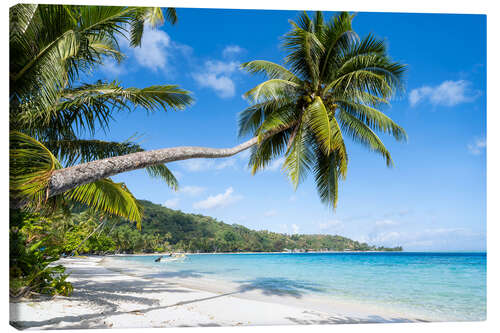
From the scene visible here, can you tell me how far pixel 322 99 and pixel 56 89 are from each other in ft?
11.6

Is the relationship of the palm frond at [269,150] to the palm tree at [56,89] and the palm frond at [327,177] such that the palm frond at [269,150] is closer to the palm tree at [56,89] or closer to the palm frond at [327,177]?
the palm frond at [327,177]

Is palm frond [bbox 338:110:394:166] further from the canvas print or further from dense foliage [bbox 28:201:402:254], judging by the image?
dense foliage [bbox 28:201:402:254]

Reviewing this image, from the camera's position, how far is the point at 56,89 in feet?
7.71

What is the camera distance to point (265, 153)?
521cm

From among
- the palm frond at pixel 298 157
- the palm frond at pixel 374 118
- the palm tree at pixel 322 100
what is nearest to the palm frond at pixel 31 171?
the palm tree at pixel 322 100

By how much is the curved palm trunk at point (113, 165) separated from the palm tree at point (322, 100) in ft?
2.86

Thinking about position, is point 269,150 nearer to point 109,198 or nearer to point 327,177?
point 327,177

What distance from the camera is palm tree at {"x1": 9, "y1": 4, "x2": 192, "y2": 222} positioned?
2.21 m

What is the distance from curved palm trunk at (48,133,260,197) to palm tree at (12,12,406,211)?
871 mm

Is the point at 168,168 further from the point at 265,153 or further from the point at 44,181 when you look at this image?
the point at 44,181

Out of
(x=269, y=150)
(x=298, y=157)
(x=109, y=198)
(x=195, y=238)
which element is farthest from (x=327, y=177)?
(x=195, y=238)

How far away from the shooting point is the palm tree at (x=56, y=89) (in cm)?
221

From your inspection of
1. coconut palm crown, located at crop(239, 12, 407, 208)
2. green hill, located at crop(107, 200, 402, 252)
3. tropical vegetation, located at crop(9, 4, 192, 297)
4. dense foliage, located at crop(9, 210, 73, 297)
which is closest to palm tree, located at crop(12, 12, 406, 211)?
coconut palm crown, located at crop(239, 12, 407, 208)
